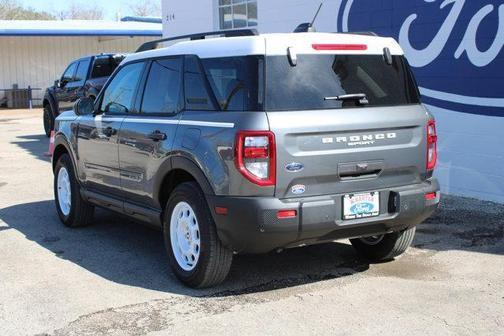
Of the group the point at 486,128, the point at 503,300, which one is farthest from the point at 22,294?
the point at 486,128

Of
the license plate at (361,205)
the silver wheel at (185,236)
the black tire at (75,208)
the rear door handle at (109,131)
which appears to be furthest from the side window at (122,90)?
the license plate at (361,205)

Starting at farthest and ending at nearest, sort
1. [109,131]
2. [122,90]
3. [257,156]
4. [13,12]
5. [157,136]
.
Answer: [13,12]
[122,90]
[109,131]
[157,136]
[257,156]

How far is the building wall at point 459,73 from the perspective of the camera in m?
7.66

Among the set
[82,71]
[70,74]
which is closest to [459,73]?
[82,71]

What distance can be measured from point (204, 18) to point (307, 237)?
10034 millimetres

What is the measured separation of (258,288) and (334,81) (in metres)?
1.71

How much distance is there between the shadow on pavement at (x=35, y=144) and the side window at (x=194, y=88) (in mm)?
8420

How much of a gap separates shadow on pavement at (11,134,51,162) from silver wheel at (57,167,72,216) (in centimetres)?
570

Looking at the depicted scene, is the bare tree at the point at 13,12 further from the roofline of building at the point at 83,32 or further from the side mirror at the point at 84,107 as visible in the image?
the side mirror at the point at 84,107

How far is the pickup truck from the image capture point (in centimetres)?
1412

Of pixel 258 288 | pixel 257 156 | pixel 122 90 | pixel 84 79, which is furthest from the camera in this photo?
pixel 84 79

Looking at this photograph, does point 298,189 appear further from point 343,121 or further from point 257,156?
point 343,121

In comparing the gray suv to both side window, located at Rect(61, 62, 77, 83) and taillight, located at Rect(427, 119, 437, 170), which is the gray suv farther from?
side window, located at Rect(61, 62, 77, 83)

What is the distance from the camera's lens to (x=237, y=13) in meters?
13.0
